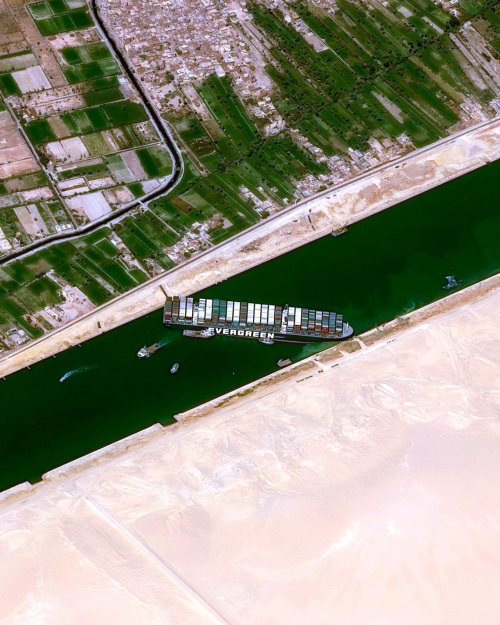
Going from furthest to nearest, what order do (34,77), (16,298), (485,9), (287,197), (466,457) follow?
(485,9), (34,77), (287,197), (16,298), (466,457)

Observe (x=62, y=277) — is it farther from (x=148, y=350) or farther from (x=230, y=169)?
(x=230, y=169)

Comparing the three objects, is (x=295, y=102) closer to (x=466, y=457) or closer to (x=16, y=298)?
(x=16, y=298)

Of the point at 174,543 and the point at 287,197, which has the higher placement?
the point at 287,197

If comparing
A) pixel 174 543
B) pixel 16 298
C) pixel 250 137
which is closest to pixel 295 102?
pixel 250 137

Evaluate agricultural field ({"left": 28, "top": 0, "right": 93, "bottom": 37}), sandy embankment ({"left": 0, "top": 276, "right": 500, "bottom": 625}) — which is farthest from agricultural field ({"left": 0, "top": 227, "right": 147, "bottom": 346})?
agricultural field ({"left": 28, "top": 0, "right": 93, "bottom": 37})

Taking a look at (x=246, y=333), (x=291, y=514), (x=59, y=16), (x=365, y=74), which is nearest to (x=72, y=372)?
(x=246, y=333)
